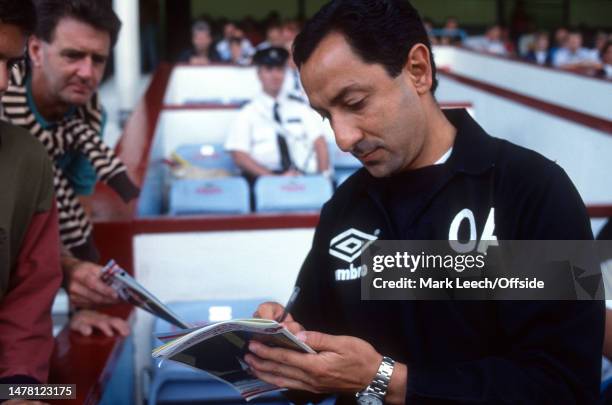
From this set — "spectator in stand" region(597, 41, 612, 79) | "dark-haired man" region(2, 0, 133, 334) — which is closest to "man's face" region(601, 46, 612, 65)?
"spectator in stand" region(597, 41, 612, 79)

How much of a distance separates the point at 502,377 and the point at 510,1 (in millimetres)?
16882

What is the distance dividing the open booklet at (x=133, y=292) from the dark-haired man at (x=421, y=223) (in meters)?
0.32

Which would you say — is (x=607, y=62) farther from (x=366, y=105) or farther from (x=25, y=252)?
(x=25, y=252)

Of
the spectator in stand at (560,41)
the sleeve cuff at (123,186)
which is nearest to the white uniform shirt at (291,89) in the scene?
the sleeve cuff at (123,186)

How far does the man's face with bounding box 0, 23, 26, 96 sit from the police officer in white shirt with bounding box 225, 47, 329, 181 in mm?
3105

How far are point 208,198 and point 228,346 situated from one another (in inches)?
76.5

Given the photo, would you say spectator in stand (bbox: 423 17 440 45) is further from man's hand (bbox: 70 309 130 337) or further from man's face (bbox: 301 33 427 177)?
man's hand (bbox: 70 309 130 337)

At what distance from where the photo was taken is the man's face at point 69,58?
1.91m

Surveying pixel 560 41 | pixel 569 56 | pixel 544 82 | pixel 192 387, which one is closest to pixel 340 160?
pixel 544 82

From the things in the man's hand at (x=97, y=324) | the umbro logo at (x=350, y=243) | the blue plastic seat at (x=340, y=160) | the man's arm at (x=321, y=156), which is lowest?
the blue plastic seat at (x=340, y=160)

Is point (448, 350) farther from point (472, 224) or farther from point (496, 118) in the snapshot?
point (496, 118)

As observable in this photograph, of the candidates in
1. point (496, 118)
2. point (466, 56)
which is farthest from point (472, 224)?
point (466, 56)

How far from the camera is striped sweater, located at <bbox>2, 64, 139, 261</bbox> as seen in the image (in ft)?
6.14

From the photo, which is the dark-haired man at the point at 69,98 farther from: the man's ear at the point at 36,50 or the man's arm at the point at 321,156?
the man's arm at the point at 321,156
